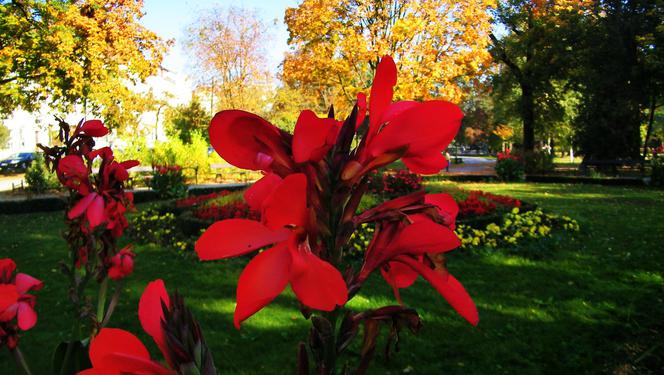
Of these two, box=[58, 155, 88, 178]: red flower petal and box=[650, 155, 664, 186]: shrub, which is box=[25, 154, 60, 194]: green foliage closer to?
box=[58, 155, 88, 178]: red flower petal

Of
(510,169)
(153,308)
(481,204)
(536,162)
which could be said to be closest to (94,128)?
(153,308)

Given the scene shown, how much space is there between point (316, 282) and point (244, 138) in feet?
0.71

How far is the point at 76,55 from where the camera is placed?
61.0 feet

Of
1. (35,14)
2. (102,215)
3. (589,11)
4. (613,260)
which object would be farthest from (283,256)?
(589,11)

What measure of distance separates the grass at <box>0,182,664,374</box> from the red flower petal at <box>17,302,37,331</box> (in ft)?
4.99

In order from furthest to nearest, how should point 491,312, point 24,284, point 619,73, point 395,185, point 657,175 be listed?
point 619,73 → point 657,175 → point 395,185 → point 491,312 → point 24,284

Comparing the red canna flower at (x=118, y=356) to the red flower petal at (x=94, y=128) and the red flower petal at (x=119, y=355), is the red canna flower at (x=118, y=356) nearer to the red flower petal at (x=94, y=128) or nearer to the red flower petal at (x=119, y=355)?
the red flower petal at (x=119, y=355)

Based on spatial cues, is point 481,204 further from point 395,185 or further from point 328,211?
point 328,211

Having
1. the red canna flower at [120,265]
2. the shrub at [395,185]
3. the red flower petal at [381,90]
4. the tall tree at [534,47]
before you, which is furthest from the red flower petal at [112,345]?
the tall tree at [534,47]

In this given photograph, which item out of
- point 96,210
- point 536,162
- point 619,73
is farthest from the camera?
point 536,162

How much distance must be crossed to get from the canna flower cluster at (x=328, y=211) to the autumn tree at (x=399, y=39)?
1657cm

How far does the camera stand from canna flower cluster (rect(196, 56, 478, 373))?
471 mm

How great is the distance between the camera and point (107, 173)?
1728 millimetres

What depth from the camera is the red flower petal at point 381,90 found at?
0.61 meters
